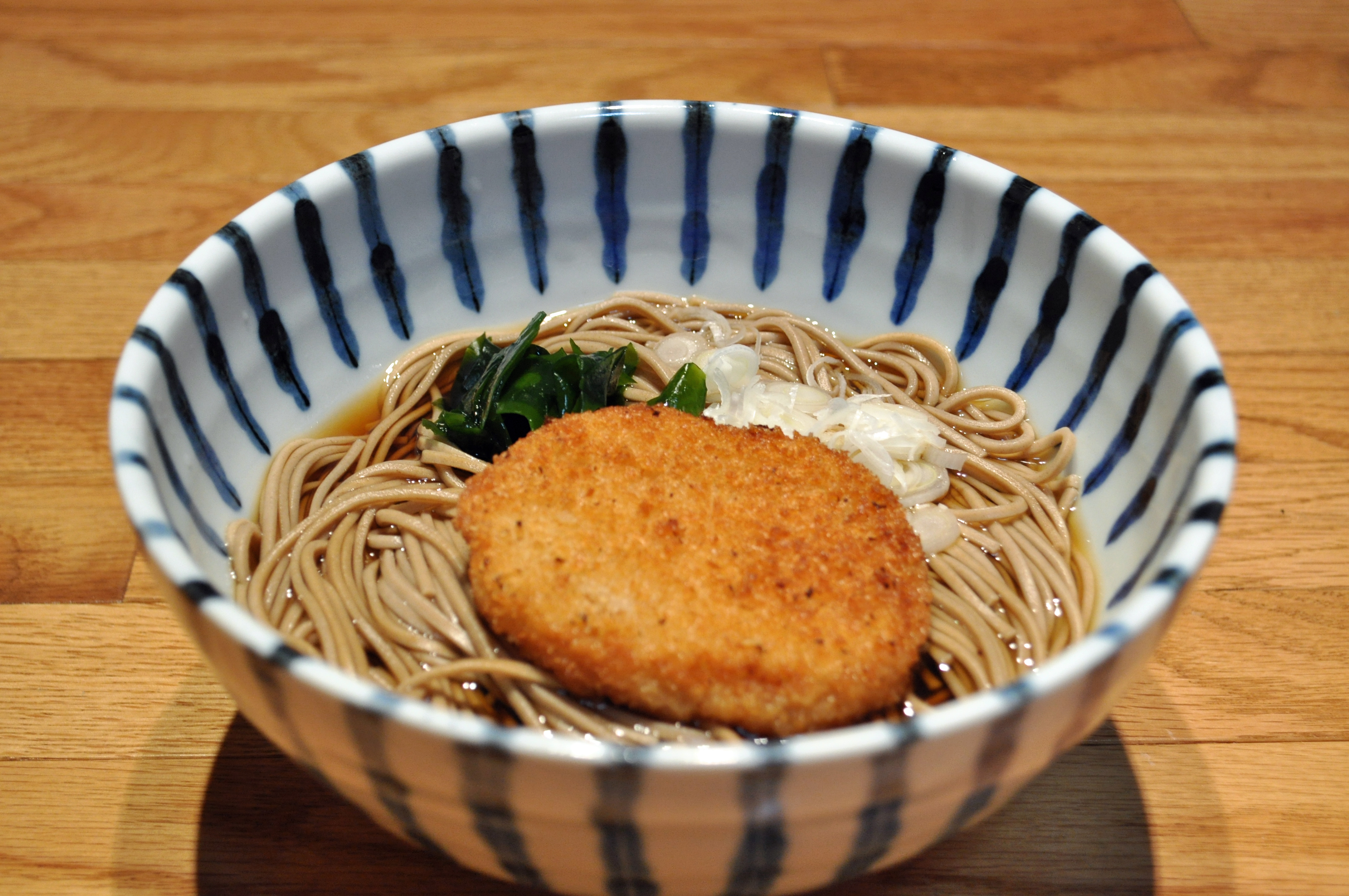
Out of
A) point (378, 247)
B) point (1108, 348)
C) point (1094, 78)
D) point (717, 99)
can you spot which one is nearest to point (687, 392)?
point (378, 247)

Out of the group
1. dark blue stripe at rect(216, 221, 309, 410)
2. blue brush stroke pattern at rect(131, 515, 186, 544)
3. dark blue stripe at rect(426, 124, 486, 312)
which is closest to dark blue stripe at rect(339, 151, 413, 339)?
dark blue stripe at rect(426, 124, 486, 312)

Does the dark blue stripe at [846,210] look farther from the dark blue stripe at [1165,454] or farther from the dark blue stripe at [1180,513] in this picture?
the dark blue stripe at [1180,513]

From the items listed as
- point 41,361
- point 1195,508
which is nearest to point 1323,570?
point 1195,508

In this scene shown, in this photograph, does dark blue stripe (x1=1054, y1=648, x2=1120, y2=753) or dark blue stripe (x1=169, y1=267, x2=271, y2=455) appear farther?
dark blue stripe (x1=169, y1=267, x2=271, y2=455)

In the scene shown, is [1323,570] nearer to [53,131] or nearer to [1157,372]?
[1157,372]

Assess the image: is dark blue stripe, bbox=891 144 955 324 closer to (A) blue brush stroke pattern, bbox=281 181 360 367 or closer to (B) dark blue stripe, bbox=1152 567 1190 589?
(B) dark blue stripe, bbox=1152 567 1190 589

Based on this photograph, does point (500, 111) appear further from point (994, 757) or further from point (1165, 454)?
point (994, 757)
